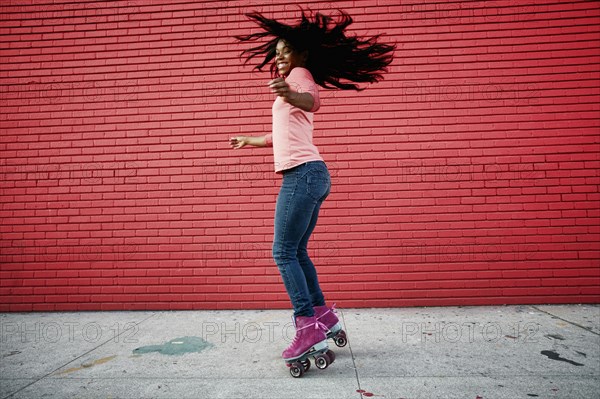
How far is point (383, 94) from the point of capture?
342 centimetres

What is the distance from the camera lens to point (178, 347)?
2.30 metres

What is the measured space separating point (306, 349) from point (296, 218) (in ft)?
2.58

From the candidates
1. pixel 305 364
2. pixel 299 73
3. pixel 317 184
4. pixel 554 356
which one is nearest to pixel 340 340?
pixel 305 364

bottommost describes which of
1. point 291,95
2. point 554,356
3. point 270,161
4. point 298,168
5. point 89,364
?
point 554,356

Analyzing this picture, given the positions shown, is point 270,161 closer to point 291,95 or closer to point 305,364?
point 291,95

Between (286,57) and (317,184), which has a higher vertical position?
(286,57)

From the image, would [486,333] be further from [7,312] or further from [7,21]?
[7,21]

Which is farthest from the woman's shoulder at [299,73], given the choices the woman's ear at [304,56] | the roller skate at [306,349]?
the roller skate at [306,349]

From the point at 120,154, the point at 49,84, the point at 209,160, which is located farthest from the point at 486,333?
the point at 49,84

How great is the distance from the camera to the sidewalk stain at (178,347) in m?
2.22

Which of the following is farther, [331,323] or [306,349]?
[331,323]

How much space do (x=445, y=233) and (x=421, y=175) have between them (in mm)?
680

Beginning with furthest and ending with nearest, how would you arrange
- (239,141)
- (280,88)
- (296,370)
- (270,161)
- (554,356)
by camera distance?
(270,161) → (239,141) → (554,356) → (296,370) → (280,88)

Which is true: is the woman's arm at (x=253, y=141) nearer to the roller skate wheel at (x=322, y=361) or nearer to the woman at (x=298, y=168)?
the woman at (x=298, y=168)
